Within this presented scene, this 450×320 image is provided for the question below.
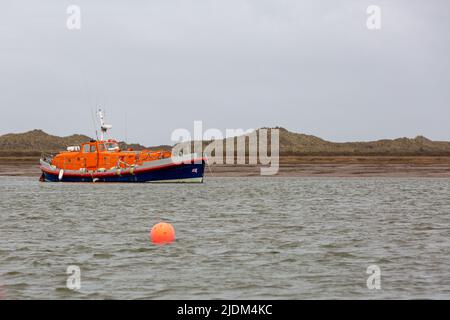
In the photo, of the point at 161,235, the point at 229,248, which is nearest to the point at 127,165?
the point at 161,235

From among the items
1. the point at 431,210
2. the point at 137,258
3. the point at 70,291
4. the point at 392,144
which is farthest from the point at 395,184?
the point at 392,144

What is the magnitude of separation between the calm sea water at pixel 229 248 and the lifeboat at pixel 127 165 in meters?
14.1

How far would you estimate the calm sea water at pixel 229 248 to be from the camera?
47.0 ft

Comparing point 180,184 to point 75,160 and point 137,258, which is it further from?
point 137,258

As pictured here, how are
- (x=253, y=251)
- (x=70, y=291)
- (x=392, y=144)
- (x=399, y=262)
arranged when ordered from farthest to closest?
(x=392, y=144) → (x=253, y=251) → (x=399, y=262) → (x=70, y=291)

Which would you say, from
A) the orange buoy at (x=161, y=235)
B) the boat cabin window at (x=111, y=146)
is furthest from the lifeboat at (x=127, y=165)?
the orange buoy at (x=161, y=235)

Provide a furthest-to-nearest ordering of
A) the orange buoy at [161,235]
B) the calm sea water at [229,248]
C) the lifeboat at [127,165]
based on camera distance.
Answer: the lifeboat at [127,165] < the orange buoy at [161,235] < the calm sea water at [229,248]

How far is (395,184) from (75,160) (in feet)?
79.4

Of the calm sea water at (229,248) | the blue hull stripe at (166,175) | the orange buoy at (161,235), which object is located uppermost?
the blue hull stripe at (166,175)

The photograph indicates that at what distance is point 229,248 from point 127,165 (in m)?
34.0

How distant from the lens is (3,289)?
14195 millimetres

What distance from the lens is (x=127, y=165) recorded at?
2064 inches

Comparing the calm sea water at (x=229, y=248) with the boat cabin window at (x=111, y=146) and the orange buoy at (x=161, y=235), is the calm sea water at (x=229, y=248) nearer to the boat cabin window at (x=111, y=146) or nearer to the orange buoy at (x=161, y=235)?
the orange buoy at (x=161, y=235)

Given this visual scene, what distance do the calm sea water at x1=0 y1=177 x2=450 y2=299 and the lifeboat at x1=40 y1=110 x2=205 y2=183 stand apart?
46.3 feet
